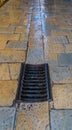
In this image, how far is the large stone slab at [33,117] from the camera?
149cm

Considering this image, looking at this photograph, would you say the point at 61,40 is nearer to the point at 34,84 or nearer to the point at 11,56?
the point at 11,56

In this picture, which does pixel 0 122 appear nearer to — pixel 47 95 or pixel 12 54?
pixel 47 95

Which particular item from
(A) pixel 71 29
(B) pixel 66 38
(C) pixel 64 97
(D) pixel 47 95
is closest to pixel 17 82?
(D) pixel 47 95

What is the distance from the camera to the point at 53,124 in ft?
4.94

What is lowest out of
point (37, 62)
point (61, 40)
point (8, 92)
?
point (61, 40)

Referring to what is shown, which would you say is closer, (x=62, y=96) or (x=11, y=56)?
(x=62, y=96)

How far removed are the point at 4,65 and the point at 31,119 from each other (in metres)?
1.02

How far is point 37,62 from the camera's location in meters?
2.58

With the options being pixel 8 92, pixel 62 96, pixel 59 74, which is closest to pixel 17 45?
pixel 59 74

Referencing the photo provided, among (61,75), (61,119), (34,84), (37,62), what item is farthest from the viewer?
(37,62)

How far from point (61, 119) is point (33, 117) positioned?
20cm

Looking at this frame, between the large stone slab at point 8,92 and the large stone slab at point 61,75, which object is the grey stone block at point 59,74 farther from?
the large stone slab at point 8,92

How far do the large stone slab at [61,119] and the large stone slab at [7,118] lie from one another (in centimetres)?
28

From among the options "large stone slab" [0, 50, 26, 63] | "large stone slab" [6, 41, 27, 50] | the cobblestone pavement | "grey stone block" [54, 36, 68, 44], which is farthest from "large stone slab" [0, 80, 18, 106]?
"grey stone block" [54, 36, 68, 44]
